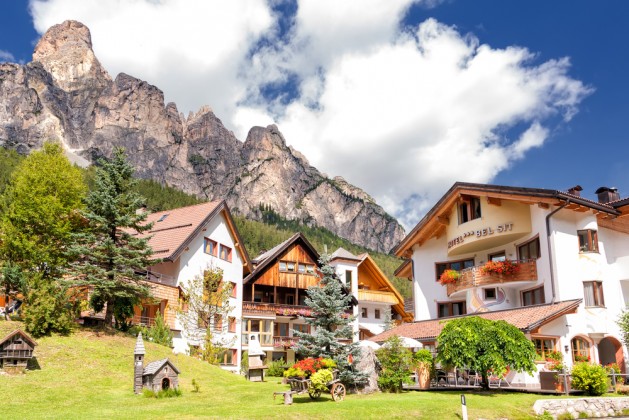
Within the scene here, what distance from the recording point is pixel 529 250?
31328 millimetres


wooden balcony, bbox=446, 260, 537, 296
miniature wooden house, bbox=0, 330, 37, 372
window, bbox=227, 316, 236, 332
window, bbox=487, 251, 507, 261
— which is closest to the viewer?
miniature wooden house, bbox=0, 330, 37, 372

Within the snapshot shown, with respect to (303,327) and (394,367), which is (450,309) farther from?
(303,327)

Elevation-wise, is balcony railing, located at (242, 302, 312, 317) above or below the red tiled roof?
below

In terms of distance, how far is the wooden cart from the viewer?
18.8 metres

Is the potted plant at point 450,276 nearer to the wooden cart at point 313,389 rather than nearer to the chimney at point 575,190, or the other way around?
the chimney at point 575,190

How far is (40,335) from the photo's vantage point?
80.1 ft

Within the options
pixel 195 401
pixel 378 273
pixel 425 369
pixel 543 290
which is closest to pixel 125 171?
pixel 195 401

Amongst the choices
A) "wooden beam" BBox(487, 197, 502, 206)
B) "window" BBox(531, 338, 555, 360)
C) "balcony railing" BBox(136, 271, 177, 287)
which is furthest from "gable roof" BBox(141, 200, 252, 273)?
"window" BBox(531, 338, 555, 360)

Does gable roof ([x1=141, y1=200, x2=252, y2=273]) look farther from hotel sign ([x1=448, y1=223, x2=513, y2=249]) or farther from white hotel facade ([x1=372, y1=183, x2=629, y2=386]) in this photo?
hotel sign ([x1=448, y1=223, x2=513, y2=249])

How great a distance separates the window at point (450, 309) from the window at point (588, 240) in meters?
8.76

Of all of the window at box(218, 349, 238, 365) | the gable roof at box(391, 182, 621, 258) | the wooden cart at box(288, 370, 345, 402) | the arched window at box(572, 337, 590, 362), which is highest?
the gable roof at box(391, 182, 621, 258)

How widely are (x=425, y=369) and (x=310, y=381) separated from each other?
805 centimetres

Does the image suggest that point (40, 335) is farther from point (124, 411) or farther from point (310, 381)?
point (310, 381)

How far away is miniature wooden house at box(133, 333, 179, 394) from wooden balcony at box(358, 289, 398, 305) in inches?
1412
